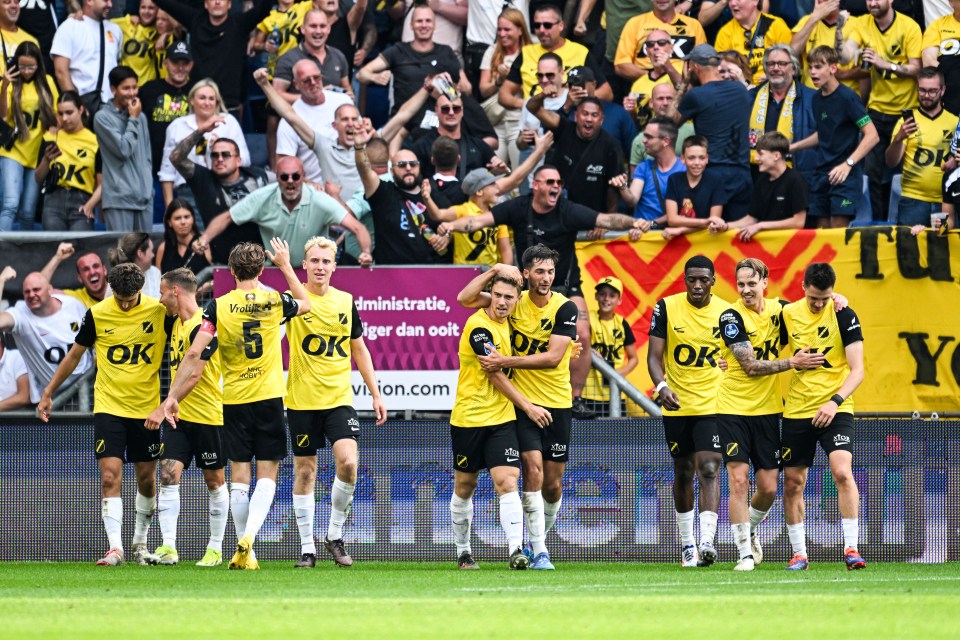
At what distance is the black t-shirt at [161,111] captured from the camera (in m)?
18.1

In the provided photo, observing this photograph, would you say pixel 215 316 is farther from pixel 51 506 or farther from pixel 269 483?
pixel 51 506

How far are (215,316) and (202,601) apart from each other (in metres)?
3.19

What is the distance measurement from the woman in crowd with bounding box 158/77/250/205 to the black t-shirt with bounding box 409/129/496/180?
6.49 feet

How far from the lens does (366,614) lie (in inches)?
354

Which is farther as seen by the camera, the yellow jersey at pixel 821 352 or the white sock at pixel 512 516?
the yellow jersey at pixel 821 352

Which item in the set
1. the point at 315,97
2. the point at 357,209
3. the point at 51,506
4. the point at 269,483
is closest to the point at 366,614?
the point at 269,483

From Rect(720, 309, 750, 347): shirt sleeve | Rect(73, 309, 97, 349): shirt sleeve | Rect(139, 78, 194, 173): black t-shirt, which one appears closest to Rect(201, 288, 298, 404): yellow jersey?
Rect(73, 309, 97, 349): shirt sleeve

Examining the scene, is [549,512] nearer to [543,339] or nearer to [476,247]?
[543,339]

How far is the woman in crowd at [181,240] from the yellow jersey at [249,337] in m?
3.26

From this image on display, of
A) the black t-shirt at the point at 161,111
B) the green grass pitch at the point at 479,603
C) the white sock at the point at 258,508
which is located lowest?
the green grass pitch at the point at 479,603

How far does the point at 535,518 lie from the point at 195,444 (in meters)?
2.95

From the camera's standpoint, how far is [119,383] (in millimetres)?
13188

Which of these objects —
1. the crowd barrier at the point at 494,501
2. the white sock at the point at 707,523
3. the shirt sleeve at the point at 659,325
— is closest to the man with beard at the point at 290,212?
the crowd barrier at the point at 494,501

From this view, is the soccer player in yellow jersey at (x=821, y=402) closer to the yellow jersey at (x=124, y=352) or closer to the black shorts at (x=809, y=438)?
the black shorts at (x=809, y=438)
